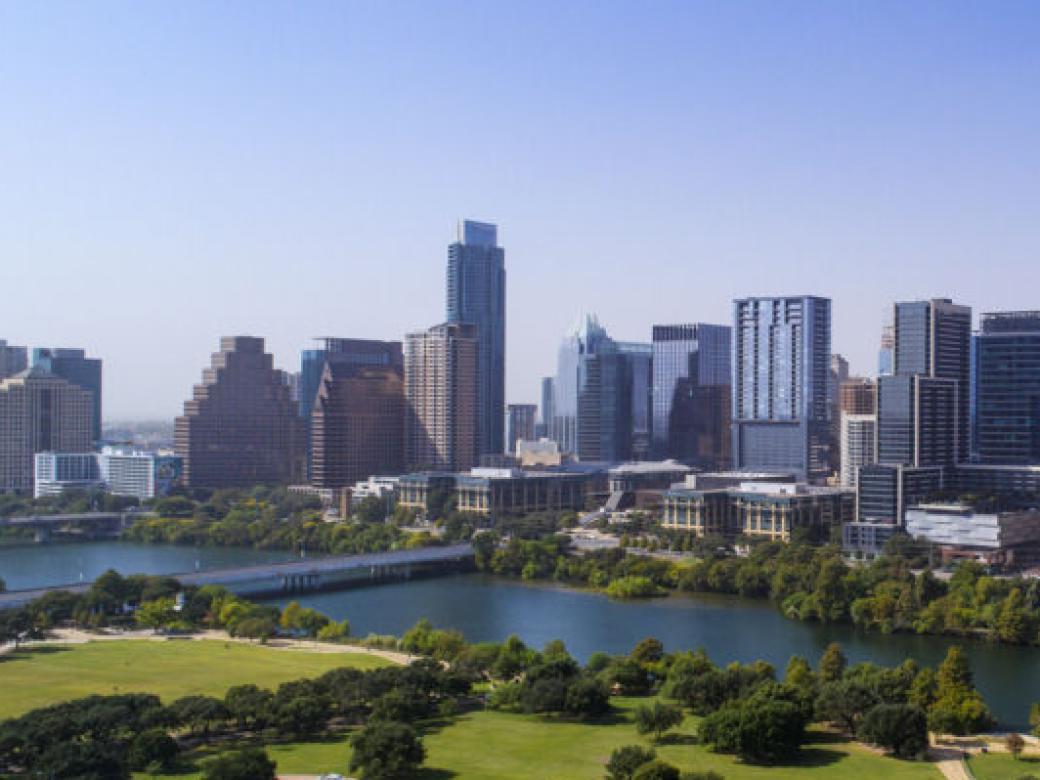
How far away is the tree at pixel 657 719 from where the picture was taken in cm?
1856

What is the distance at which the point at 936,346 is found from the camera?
47.5 m

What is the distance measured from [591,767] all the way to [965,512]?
1028 inches

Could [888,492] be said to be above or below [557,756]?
above

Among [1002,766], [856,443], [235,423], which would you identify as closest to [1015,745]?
[1002,766]

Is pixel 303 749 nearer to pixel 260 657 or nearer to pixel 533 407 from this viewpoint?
pixel 260 657

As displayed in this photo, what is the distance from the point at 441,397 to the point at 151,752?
50.3m

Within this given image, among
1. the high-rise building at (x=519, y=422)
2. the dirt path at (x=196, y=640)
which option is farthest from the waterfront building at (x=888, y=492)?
the high-rise building at (x=519, y=422)

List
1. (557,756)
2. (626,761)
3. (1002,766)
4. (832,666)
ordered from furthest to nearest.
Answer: (832,666) → (557,756) → (1002,766) → (626,761)

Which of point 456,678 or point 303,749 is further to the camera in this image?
point 456,678

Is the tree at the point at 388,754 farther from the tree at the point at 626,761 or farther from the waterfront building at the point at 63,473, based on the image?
the waterfront building at the point at 63,473

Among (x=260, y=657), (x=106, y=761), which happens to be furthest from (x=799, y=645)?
(x=106, y=761)

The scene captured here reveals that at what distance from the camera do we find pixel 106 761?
53.3 feet

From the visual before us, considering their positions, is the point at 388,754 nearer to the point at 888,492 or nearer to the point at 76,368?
the point at 888,492

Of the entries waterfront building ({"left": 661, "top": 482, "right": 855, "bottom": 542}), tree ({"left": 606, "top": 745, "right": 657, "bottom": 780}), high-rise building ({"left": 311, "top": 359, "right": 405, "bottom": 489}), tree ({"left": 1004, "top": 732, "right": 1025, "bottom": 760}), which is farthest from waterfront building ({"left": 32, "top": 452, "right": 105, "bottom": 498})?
tree ({"left": 1004, "top": 732, "right": 1025, "bottom": 760})
